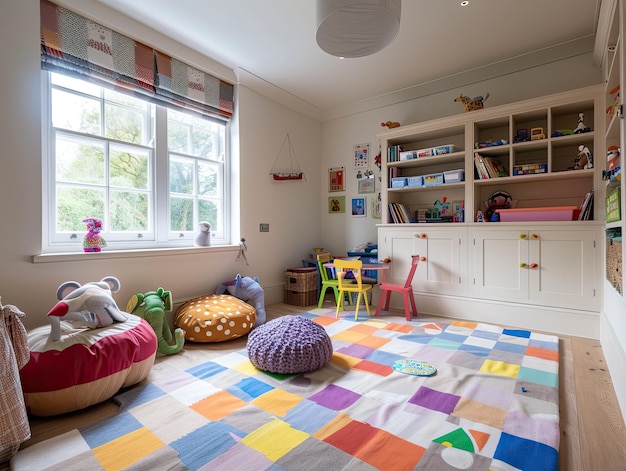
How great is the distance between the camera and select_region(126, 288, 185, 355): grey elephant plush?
7.67ft

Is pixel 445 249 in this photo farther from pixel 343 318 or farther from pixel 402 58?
pixel 402 58

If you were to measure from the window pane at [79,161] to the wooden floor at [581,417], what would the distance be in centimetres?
149

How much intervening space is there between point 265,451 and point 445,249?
2.65 metres

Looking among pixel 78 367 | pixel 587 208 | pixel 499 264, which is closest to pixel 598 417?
pixel 499 264

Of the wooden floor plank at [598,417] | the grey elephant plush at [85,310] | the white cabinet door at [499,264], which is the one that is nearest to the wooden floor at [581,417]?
the wooden floor plank at [598,417]

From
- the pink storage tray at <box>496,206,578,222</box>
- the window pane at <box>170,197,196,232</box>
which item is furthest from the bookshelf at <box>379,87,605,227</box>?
the window pane at <box>170,197,196,232</box>

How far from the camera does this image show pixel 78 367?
61.5 inches

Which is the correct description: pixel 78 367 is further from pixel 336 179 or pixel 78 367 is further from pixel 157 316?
pixel 336 179

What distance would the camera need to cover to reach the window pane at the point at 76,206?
237 cm

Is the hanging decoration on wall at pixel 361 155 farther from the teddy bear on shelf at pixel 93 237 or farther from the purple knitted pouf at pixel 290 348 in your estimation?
the teddy bear on shelf at pixel 93 237

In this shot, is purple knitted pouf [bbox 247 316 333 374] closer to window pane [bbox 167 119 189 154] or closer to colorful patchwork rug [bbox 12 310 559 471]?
colorful patchwork rug [bbox 12 310 559 471]

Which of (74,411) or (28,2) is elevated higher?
(28,2)

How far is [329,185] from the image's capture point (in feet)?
15.1

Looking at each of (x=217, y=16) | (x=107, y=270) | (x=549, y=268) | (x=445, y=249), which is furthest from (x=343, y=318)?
(x=217, y=16)
